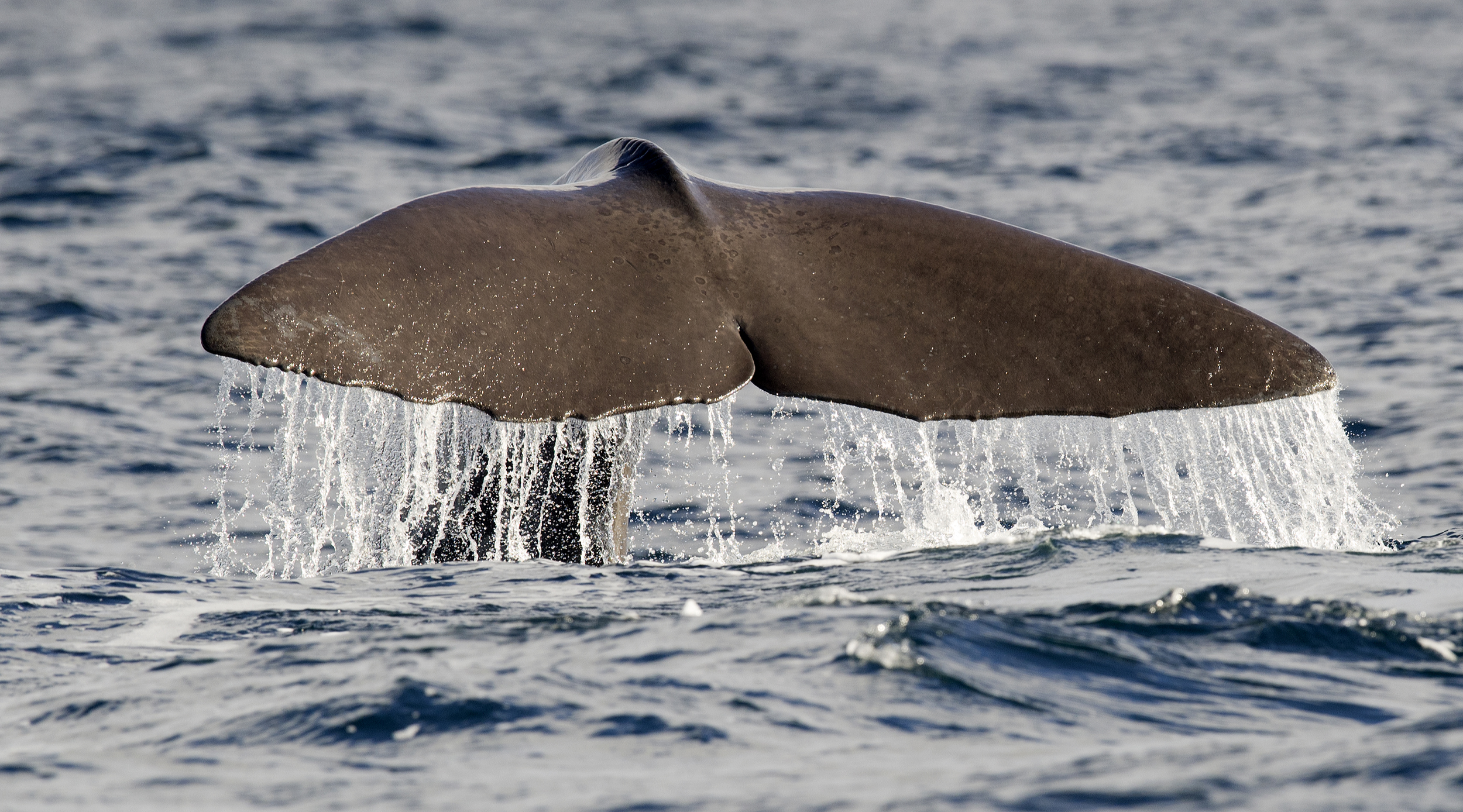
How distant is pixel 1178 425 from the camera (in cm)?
547

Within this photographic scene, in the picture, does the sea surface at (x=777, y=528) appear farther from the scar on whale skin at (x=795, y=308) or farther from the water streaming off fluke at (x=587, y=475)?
the scar on whale skin at (x=795, y=308)

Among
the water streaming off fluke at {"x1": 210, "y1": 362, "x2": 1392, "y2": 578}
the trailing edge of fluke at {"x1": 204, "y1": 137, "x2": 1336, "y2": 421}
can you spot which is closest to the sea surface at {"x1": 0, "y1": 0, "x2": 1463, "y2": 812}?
the water streaming off fluke at {"x1": 210, "y1": 362, "x2": 1392, "y2": 578}

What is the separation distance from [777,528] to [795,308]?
14.5ft

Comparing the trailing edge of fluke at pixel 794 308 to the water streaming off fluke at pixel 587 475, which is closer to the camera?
the trailing edge of fluke at pixel 794 308

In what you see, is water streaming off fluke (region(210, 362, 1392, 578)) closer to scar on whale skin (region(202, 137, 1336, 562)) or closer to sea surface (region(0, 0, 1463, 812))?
sea surface (region(0, 0, 1463, 812))

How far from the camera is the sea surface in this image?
4.22 meters

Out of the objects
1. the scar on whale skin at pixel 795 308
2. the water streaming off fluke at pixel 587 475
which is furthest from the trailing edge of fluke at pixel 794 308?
Result: the water streaming off fluke at pixel 587 475

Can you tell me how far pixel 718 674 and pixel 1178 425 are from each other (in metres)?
1.77

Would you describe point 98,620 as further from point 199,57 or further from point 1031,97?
point 199,57

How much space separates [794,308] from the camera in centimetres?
552

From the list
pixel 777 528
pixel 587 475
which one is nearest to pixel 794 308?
pixel 587 475

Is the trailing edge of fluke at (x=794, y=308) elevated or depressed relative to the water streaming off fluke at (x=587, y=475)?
elevated

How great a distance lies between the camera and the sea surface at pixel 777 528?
4219 mm

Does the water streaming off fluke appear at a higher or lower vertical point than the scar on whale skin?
lower
